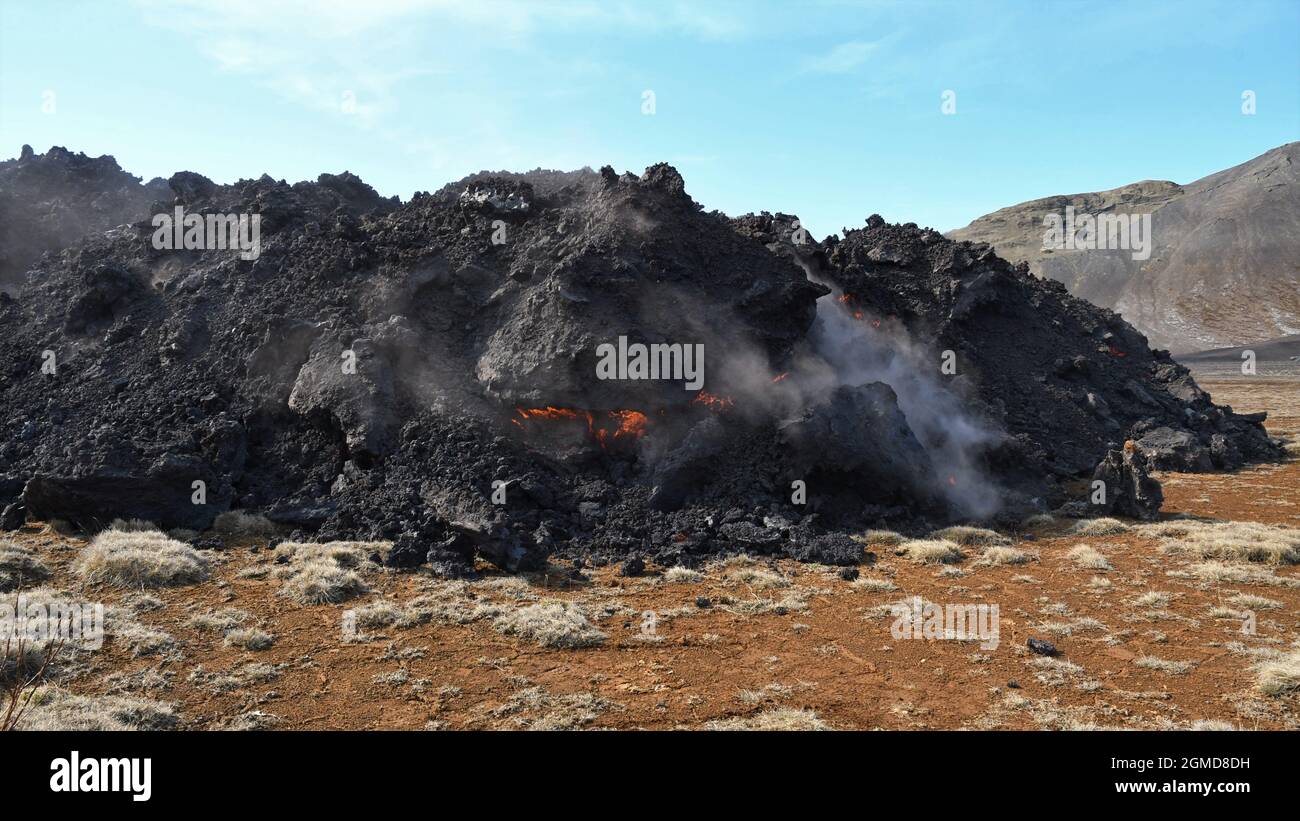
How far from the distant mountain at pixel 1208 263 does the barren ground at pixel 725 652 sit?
88628 mm


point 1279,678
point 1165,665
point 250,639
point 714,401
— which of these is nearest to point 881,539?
point 714,401

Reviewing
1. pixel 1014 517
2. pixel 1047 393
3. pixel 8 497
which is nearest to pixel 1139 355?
pixel 1047 393

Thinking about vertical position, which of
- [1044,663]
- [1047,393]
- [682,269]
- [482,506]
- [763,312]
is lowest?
[1044,663]

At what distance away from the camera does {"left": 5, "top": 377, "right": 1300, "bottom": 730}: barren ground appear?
738 centimetres

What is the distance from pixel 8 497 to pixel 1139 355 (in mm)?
34451

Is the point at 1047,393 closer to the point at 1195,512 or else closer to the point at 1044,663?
the point at 1195,512

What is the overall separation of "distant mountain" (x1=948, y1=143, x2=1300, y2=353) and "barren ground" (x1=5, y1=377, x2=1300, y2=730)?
291 ft

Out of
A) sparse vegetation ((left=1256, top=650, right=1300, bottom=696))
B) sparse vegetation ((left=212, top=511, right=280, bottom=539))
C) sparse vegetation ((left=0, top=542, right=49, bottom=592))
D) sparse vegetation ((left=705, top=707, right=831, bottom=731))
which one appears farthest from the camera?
sparse vegetation ((left=212, top=511, right=280, bottom=539))

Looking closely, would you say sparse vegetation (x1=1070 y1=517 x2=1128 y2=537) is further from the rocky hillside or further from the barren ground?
the barren ground

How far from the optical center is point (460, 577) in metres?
11.7

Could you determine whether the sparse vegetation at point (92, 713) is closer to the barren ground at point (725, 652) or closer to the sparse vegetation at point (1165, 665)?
the barren ground at point (725, 652)

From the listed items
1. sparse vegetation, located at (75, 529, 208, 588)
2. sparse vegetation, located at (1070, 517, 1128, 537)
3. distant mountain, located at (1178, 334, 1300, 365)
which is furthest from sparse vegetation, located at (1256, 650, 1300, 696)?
distant mountain, located at (1178, 334, 1300, 365)

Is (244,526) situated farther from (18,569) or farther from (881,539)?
(881,539)

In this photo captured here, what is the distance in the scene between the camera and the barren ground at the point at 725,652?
24.2 feet
